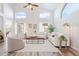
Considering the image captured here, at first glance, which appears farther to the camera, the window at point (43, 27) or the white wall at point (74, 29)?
the window at point (43, 27)

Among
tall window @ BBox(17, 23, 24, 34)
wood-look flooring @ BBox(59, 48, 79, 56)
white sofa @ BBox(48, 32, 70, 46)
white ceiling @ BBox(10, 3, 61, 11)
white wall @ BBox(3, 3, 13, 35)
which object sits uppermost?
white ceiling @ BBox(10, 3, 61, 11)

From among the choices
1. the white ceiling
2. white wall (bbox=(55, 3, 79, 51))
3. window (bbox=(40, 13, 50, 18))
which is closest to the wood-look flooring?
white wall (bbox=(55, 3, 79, 51))

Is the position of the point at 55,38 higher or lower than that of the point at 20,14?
lower

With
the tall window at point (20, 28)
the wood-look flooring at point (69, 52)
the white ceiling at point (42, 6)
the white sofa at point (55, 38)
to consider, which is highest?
the white ceiling at point (42, 6)

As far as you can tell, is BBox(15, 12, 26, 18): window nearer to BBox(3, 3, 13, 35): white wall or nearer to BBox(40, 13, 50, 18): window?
BBox(3, 3, 13, 35): white wall

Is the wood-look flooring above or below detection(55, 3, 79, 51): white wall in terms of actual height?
below

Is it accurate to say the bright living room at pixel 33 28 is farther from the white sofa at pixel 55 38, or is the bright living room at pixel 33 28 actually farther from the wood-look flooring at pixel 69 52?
the wood-look flooring at pixel 69 52

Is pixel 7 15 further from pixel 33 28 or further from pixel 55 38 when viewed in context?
pixel 55 38

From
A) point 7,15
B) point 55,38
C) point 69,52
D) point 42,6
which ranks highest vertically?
point 42,6

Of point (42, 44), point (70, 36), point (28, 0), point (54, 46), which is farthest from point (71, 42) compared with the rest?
point (28, 0)

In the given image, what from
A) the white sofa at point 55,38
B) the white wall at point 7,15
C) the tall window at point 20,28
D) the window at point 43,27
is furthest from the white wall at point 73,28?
the white wall at point 7,15

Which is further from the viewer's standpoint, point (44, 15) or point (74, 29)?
point (44, 15)

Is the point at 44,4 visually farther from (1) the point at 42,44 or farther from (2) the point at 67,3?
(1) the point at 42,44

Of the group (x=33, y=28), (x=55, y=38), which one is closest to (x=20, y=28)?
(x=33, y=28)
